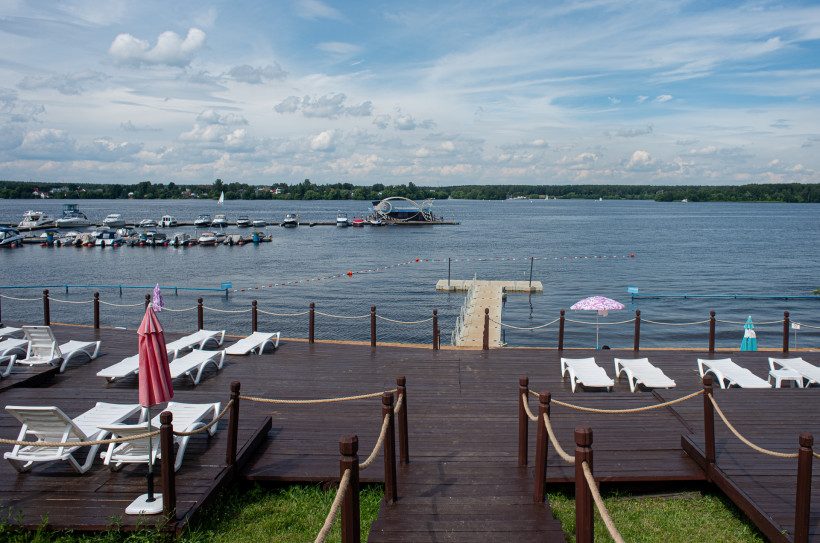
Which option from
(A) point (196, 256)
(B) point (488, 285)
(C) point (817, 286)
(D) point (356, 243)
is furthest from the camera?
(D) point (356, 243)

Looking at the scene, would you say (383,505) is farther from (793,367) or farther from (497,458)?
(793,367)

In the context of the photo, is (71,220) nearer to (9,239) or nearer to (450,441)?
(9,239)

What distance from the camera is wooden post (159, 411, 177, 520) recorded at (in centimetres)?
516

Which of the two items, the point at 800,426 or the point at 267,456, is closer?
the point at 267,456

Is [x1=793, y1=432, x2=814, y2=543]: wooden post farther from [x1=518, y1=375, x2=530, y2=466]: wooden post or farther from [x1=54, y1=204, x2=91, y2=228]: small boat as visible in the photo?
[x1=54, y1=204, x2=91, y2=228]: small boat

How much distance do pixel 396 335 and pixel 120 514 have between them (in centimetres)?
2181

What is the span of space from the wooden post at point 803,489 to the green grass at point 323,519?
0.93 metres

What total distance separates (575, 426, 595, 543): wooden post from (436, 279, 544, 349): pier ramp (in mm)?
11199

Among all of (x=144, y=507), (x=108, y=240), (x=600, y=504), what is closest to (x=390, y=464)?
(x=600, y=504)

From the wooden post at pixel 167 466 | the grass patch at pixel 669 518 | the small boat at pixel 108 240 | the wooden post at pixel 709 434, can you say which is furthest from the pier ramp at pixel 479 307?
the small boat at pixel 108 240

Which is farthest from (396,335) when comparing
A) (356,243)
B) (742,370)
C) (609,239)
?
(609,239)

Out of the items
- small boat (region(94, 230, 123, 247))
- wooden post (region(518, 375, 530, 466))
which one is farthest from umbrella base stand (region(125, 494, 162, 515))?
small boat (region(94, 230, 123, 247))

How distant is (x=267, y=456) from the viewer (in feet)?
22.7

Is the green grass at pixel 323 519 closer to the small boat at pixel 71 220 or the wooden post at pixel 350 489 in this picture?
the wooden post at pixel 350 489
